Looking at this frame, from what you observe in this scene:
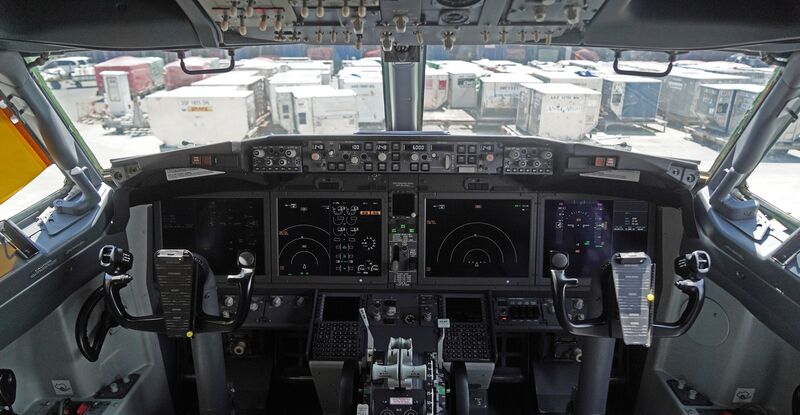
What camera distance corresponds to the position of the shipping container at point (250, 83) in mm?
3107

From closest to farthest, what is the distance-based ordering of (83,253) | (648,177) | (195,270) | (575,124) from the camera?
(195,270) → (83,253) → (648,177) → (575,124)

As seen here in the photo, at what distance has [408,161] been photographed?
9.65ft

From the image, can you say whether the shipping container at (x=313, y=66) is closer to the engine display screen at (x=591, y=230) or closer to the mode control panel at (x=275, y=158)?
the mode control panel at (x=275, y=158)

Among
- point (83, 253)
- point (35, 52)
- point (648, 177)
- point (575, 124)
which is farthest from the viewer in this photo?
point (575, 124)

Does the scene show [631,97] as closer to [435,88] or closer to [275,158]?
[435,88]

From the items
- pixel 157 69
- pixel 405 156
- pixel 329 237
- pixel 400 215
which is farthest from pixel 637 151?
pixel 157 69

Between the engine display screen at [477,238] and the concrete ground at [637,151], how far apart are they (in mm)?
494

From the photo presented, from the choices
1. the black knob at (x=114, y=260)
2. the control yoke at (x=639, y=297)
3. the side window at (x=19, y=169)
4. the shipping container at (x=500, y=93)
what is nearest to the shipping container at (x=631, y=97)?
the shipping container at (x=500, y=93)

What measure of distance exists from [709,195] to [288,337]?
7.91 feet

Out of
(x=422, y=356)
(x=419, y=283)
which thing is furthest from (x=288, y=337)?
(x=422, y=356)

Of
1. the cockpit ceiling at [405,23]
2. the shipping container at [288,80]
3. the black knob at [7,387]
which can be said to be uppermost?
the cockpit ceiling at [405,23]

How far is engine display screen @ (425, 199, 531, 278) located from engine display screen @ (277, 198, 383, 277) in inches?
12.5

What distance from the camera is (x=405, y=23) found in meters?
1.96

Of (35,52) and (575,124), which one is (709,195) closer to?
(575,124)
